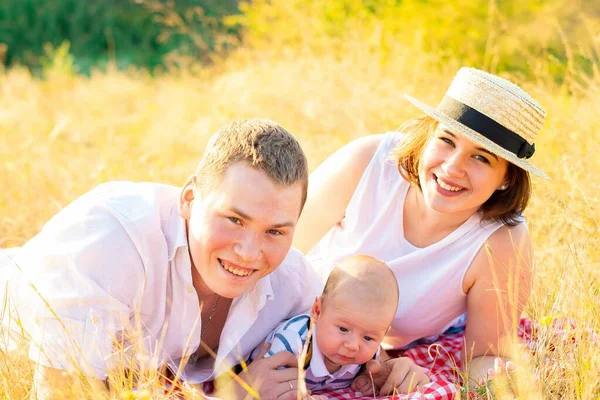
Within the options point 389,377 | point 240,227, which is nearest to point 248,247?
point 240,227

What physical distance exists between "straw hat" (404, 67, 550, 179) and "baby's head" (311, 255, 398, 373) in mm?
756

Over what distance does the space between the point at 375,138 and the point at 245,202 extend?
146 cm

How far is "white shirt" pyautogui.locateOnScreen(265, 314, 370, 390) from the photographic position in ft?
10.8

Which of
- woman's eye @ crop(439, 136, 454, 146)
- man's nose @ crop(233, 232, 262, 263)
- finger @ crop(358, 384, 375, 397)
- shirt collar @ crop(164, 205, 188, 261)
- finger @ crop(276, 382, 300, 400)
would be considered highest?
woman's eye @ crop(439, 136, 454, 146)

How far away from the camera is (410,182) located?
3938mm

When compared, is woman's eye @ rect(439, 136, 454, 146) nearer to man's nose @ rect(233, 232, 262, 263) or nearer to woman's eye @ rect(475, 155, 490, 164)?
woman's eye @ rect(475, 155, 490, 164)

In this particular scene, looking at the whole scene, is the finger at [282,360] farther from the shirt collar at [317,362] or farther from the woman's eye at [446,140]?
the woman's eye at [446,140]

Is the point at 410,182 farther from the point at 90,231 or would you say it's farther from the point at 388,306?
the point at 90,231

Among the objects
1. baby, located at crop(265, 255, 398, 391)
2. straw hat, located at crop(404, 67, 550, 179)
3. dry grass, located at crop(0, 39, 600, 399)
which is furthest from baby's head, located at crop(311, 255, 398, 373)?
straw hat, located at crop(404, 67, 550, 179)

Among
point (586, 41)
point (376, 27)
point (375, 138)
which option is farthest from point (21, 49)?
point (375, 138)

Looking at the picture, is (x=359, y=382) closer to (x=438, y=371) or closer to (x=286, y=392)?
(x=438, y=371)

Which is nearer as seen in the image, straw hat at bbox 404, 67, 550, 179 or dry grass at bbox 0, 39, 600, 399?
dry grass at bbox 0, 39, 600, 399

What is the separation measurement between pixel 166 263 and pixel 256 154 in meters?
0.58

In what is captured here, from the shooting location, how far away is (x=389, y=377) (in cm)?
335
